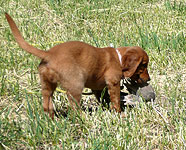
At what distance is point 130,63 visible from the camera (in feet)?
15.4

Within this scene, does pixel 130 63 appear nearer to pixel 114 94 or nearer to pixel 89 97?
pixel 114 94

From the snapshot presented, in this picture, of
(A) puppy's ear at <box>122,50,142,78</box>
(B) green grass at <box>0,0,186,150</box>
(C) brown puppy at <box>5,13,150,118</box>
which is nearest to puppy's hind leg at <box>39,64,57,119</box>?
(C) brown puppy at <box>5,13,150,118</box>

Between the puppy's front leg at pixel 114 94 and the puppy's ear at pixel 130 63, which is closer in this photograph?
the puppy's front leg at pixel 114 94

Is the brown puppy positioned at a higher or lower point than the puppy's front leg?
higher

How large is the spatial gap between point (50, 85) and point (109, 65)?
86cm

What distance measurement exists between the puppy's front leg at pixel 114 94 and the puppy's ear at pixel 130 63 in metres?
0.25

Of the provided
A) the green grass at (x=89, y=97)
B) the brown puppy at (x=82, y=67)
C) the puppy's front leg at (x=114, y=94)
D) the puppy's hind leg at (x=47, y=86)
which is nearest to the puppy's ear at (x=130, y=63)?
the brown puppy at (x=82, y=67)

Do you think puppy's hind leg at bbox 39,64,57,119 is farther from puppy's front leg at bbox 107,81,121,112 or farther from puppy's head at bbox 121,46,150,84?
puppy's head at bbox 121,46,150,84

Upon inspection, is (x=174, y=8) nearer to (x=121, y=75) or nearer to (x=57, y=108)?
(x=121, y=75)

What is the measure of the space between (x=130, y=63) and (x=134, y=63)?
0.17ft

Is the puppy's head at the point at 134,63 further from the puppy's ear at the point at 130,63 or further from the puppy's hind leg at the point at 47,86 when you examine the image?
the puppy's hind leg at the point at 47,86

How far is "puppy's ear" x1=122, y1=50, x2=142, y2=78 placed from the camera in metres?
4.67

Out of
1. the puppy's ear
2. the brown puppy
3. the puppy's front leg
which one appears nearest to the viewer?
the brown puppy

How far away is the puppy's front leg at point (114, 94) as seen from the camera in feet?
14.8
